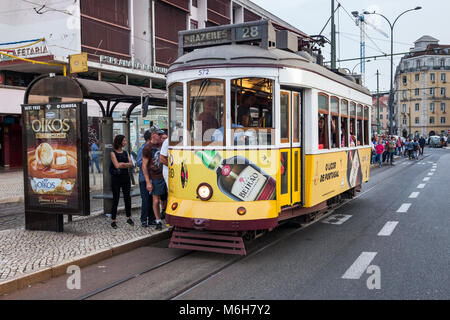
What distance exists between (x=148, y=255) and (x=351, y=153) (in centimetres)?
578

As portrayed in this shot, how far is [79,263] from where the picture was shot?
6.06m

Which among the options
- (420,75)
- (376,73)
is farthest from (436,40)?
(376,73)

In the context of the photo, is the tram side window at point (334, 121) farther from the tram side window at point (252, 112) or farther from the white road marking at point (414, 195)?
the white road marking at point (414, 195)

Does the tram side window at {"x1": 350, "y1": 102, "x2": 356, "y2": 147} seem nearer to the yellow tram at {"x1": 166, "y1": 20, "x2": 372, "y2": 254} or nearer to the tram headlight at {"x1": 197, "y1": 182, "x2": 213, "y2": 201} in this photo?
the yellow tram at {"x1": 166, "y1": 20, "x2": 372, "y2": 254}

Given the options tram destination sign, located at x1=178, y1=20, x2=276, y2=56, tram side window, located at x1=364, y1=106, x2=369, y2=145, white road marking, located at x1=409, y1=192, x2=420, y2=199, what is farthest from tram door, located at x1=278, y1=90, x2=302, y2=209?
white road marking, located at x1=409, y1=192, x2=420, y2=199

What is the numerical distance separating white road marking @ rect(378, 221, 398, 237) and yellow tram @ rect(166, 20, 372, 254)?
172 centimetres

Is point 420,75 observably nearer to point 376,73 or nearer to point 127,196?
point 376,73

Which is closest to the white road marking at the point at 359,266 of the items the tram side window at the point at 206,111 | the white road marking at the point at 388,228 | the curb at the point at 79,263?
the white road marking at the point at 388,228

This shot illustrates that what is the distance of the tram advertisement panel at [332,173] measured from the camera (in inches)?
302

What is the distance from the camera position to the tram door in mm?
6958

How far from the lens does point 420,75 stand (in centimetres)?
9719

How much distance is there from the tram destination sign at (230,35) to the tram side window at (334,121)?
7.64 ft

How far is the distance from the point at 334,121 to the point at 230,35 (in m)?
3.01

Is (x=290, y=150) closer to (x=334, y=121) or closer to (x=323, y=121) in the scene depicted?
(x=323, y=121)
